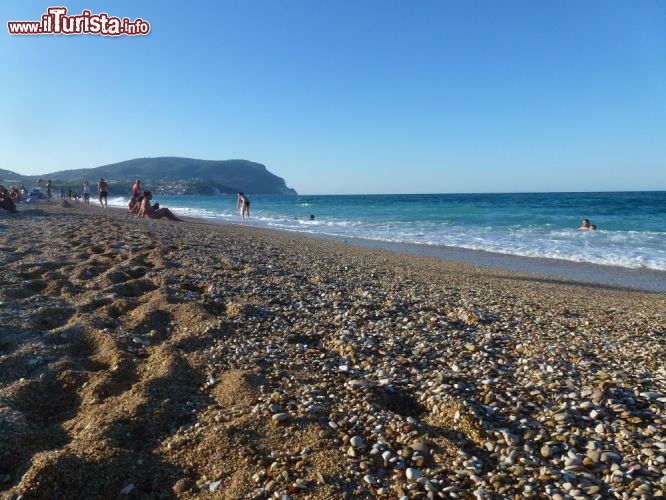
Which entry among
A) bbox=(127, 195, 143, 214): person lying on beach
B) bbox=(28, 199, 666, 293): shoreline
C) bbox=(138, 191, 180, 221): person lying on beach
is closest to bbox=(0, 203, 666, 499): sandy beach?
bbox=(28, 199, 666, 293): shoreline

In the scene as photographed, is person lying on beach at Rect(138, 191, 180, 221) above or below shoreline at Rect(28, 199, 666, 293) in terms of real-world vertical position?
above

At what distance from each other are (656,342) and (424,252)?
11188 mm

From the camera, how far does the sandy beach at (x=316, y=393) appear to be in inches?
109

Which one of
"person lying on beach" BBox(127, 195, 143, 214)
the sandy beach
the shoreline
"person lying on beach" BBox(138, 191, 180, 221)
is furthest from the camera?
"person lying on beach" BBox(127, 195, 143, 214)

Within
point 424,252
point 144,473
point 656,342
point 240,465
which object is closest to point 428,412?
point 240,465

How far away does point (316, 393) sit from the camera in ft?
12.4

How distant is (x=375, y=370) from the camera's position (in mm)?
4238

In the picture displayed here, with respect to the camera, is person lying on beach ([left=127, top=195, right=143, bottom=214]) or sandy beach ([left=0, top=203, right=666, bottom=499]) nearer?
sandy beach ([left=0, top=203, right=666, bottom=499])

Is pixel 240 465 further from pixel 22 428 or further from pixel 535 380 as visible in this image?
pixel 535 380

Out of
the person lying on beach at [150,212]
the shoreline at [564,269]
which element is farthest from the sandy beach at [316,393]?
the person lying on beach at [150,212]

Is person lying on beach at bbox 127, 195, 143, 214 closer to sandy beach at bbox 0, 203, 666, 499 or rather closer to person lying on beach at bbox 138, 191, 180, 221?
person lying on beach at bbox 138, 191, 180, 221

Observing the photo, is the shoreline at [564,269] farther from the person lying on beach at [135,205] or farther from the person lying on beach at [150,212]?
the person lying on beach at [135,205]

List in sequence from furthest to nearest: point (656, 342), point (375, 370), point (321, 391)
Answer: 1. point (656, 342)
2. point (375, 370)
3. point (321, 391)

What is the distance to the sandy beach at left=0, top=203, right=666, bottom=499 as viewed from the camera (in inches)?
109
